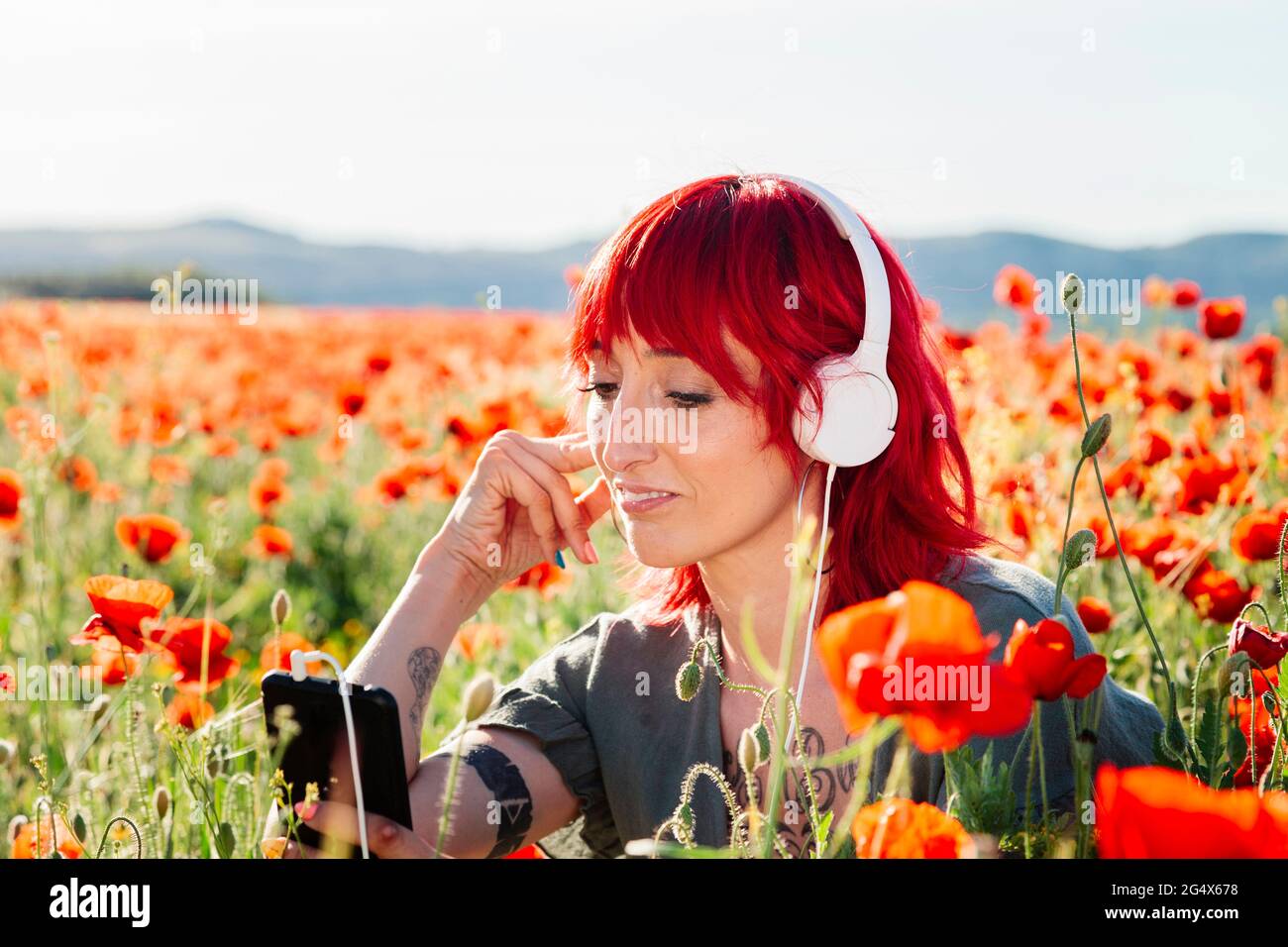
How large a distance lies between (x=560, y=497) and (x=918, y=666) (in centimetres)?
118

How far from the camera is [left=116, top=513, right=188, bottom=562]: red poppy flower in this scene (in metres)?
2.49

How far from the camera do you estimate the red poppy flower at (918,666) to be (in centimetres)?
83

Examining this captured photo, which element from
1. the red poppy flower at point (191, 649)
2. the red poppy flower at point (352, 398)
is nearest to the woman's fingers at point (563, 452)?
the red poppy flower at point (191, 649)

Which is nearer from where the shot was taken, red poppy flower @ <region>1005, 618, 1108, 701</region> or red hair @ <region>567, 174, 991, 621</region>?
red poppy flower @ <region>1005, 618, 1108, 701</region>

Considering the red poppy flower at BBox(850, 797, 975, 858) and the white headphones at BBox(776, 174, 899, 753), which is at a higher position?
the white headphones at BBox(776, 174, 899, 753)

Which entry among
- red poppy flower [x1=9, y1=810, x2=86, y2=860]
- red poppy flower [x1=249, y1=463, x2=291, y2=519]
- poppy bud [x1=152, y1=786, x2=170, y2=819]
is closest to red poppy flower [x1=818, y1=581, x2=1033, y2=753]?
poppy bud [x1=152, y1=786, x2=170, y2=819]

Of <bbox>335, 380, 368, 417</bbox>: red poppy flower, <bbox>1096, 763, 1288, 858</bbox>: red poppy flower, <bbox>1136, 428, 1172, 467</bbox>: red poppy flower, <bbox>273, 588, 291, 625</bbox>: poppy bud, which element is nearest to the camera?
<bbox>1096, 763, 1288, 858</bbox>: red poppy flower

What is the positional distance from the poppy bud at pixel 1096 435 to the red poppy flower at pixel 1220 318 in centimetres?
200

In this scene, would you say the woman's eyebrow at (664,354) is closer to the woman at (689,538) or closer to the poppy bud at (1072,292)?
the woman at (689,538)

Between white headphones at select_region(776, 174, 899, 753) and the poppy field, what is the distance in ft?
0.82

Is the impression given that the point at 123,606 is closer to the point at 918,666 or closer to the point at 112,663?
the point at 112,663

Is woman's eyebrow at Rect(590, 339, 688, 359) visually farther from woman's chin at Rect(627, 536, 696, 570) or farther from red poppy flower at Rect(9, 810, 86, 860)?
red poppy flower at Rect(9, 810, 86, 860)

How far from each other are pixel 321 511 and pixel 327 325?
16.0 feet

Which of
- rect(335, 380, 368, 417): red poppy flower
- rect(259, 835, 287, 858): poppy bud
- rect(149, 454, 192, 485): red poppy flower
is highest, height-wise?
rect(335, 380, 368, 417): red poppy flower
